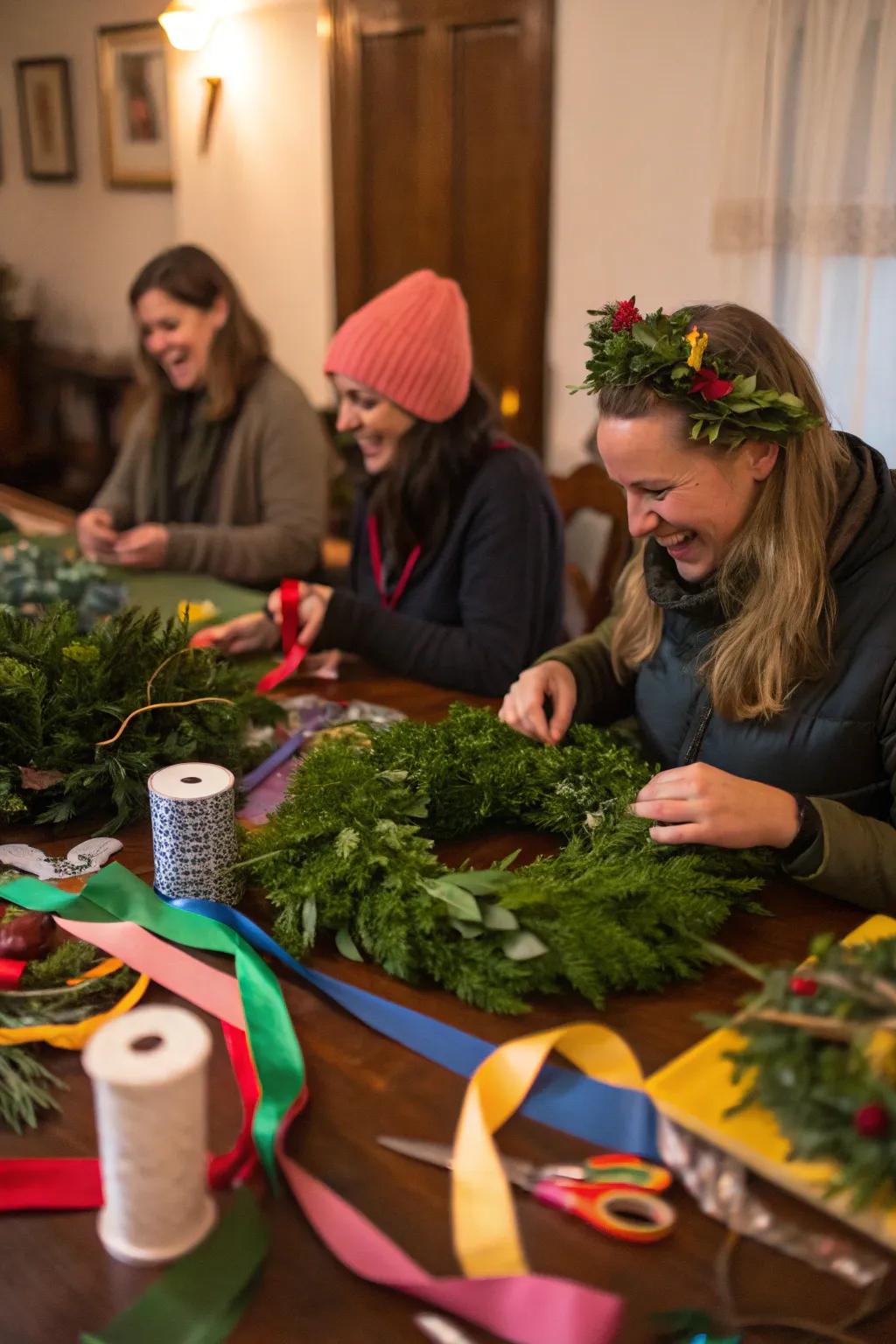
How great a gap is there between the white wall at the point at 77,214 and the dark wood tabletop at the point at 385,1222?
5.21 metres

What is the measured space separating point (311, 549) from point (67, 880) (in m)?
1.60

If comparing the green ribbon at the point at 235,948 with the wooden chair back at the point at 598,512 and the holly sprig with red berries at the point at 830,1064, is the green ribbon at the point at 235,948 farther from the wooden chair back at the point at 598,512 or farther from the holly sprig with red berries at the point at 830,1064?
the wooden chair back at the point at 598,512

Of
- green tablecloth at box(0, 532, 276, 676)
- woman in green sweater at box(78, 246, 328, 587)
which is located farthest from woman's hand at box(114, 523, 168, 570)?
woman in green sweater at box(78, 246, 328, 587)

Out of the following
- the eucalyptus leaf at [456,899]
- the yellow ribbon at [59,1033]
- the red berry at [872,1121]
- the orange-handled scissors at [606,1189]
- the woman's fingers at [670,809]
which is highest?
the woman's fingers at [670,809]

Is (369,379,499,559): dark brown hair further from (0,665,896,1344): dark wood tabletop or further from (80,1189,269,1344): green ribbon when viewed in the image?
(80,1189,269,1344): green ribbon

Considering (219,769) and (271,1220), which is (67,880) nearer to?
(219,769)

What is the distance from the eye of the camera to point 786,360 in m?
1.37

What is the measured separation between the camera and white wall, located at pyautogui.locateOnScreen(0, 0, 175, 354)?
568cm

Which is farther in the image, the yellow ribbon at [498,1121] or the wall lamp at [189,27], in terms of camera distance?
the wall lamp at [189,27]

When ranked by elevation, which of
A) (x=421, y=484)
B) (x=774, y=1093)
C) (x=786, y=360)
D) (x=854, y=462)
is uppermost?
(x=786, y=360)

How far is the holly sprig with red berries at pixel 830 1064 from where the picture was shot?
2.62 ft

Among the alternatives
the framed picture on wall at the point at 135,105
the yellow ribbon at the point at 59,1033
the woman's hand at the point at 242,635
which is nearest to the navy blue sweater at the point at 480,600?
the woman's hand at the point at 242,635

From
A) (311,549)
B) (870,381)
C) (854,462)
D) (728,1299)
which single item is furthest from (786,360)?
(870,381)

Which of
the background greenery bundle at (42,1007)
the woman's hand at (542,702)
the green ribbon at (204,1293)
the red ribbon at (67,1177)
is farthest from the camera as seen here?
the woman's hand at (542,702)
